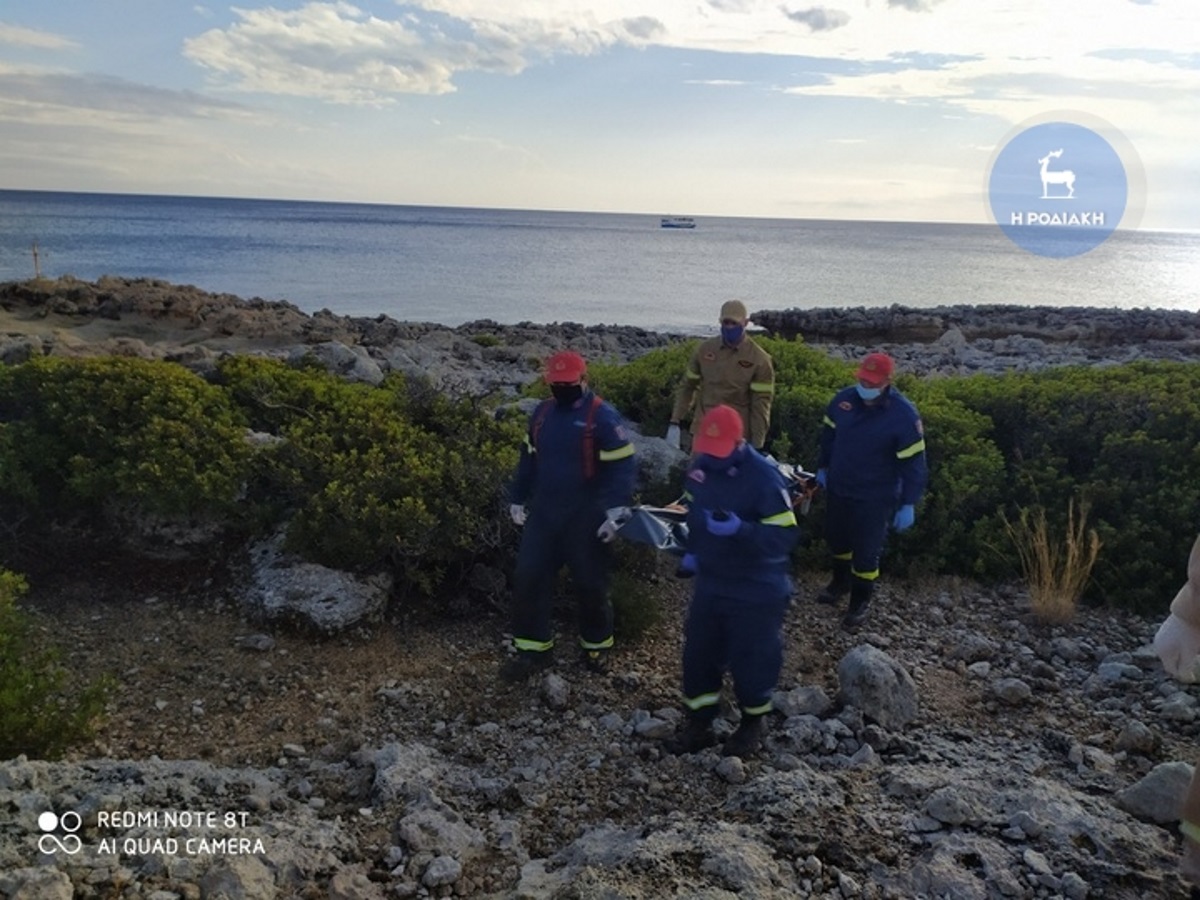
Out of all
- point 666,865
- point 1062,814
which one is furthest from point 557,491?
point 1062,814

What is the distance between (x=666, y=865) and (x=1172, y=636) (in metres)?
1.96

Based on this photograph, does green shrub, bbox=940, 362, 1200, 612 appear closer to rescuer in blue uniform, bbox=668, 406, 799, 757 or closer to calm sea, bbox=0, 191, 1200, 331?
rescuer in blue uniform, bbox=668, 406, 799, 757

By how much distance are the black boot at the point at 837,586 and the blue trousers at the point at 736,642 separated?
214 centimetres

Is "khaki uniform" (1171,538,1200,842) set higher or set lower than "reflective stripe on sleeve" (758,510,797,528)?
higher

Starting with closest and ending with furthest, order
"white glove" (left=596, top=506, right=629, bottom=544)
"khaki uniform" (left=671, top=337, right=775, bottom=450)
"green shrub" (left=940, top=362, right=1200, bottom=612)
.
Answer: "white glove" (left=596, top=506, right=629, bottom=544)
"green shrub" (left=940, top=362, right=1200, bottom=612)
"khaki uniform" (left=671, top=337, right=775, bottom=450)

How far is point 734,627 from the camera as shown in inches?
183

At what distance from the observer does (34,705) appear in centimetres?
431

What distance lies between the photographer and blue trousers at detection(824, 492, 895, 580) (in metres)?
6.27

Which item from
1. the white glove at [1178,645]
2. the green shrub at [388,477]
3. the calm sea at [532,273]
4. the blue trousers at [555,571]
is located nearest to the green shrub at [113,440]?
the green shrub at [388,477]

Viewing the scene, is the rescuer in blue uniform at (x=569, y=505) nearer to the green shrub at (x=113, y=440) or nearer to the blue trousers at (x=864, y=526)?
the blue trousers at (x=864, y=526)

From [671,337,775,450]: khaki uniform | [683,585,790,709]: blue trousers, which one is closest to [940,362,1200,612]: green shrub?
[671,337,775,450]: khaki uniform

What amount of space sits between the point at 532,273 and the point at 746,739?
1920 inches

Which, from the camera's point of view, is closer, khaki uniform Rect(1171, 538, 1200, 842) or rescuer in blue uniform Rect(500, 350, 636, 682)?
A: khaki uniform Rect(1171, 538, 1200, 842)

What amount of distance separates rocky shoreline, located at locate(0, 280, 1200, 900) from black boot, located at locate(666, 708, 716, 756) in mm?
100
